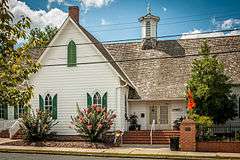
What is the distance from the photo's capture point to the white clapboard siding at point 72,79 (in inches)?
1072

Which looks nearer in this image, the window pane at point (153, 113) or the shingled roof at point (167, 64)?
the shingled roof at point (167, 64)

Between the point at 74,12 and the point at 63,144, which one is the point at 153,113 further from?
the point at 74,12

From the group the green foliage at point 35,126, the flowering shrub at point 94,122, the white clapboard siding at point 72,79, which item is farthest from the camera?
the white clapboard siding at point 72,79

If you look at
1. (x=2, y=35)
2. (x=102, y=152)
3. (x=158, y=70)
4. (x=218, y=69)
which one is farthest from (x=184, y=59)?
(x=2, y=35)

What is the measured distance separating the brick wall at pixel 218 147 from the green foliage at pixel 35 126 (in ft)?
34.3

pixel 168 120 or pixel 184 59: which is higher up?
pixel 184 59

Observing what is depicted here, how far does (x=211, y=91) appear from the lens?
2488 cm

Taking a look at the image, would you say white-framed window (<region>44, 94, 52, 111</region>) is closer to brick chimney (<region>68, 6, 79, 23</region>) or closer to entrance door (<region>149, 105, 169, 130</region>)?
brick chimney (<region>68, 6, 79, 23</region>)

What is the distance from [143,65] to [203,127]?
11.0 m

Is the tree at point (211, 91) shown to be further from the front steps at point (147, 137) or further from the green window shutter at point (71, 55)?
the green window shutter at point (71, 55)

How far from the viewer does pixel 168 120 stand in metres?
30.3

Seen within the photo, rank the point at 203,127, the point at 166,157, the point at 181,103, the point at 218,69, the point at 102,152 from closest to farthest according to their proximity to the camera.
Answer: the point at 166,157 < the point at 102,152 < the point at 203,127 < the point at 218,69 < the point at 181,103

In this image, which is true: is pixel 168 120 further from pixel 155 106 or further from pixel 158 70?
pixel 158 70

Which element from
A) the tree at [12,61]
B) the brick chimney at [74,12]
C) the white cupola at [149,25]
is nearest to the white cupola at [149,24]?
the white cupola at [149,25]
